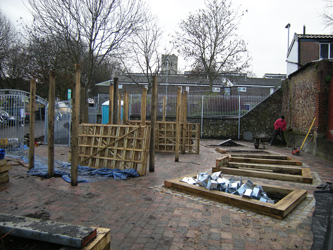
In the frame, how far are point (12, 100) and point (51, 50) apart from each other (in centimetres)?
578

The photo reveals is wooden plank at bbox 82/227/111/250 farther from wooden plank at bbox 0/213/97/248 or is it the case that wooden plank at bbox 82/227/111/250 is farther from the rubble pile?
the rubble pile

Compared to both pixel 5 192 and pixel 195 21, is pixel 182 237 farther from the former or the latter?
pixel 195 21

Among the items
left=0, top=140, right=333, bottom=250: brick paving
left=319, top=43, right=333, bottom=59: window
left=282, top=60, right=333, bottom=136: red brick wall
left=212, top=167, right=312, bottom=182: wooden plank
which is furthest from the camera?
left=319, top=43, right=333, bottom=59: window

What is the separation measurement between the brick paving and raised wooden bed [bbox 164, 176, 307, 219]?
0.33 ft

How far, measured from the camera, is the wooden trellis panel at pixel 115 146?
668 cm

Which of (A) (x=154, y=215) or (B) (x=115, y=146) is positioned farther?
(B) (x=115, y=146)

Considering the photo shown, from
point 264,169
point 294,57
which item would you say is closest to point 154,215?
point 264,169

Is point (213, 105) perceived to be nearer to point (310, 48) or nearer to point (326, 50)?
point (310, 48)

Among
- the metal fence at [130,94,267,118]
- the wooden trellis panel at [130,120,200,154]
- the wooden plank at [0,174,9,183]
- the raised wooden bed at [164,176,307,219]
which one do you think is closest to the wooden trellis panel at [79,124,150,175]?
the raised wooden bed at [164,176,307,219]

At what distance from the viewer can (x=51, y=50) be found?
46.4 ft

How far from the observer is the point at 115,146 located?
6.98 metres

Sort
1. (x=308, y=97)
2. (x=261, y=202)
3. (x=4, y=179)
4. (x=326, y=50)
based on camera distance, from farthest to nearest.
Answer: (x=326, y=50) → (x=308, y=97) → (x=4, y=179) → (x=261, y=202)

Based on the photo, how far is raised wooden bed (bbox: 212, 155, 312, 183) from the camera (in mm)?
6136

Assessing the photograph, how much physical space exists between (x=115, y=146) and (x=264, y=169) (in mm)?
4200
